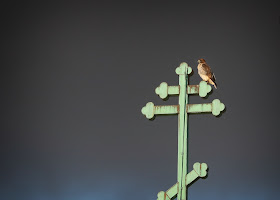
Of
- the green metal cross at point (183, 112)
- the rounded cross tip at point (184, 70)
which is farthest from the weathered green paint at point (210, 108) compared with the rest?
the rounded cross tip at point (184, 70)

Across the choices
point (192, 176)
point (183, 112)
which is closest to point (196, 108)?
point (183, 112)

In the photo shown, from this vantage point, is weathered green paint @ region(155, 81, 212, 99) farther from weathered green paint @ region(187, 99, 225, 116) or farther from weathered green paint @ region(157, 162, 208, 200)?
weathered green paint @ region(157, 162, 208, 200)

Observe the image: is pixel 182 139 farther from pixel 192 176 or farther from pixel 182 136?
pixel 192 176

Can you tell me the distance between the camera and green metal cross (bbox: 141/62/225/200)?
1531mm

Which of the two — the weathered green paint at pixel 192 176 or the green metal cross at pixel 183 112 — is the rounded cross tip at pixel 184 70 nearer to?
the green metal cross at pixel 183 112

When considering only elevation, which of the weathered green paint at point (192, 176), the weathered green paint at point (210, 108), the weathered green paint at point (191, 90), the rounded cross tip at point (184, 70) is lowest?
the weathered green paint at point (192, 176)

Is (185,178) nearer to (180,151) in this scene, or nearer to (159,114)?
(180,151)

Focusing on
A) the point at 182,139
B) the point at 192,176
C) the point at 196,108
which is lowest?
the point at 192,176

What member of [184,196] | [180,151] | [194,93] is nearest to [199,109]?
[194,93]

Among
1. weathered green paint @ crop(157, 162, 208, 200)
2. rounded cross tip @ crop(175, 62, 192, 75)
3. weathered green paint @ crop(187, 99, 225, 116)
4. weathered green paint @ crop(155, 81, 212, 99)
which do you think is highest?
rounded cross tip @ crop(175, 62, 192, 75)

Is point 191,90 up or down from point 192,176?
up

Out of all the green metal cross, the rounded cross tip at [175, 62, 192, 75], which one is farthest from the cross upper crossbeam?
the rounded cross tip at [175, 62, 192, 75]

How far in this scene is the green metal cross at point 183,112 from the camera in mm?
1531

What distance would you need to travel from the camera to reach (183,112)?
156cm
